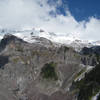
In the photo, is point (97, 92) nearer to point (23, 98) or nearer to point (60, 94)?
point (60, 94)

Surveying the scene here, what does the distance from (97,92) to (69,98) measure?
31.4 meters

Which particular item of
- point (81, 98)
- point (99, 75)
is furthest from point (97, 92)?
point (99, 75)

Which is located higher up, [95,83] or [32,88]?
[95,83]

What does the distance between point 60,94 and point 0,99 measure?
169 feet

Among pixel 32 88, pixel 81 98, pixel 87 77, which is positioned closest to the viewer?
pixel 81 98

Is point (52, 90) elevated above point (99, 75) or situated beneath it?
situated beneath

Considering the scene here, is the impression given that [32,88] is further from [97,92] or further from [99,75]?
[97,92]

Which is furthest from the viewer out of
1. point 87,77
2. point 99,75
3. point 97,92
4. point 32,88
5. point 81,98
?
point 32,88

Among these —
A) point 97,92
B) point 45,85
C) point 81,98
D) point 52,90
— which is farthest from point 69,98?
point 45,85

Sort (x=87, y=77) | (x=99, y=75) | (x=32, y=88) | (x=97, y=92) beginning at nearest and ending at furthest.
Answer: (x=97, y=92)
(x=99, y=75)
(x=87, y=77)
(x=32, y=88)

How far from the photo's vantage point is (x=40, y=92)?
181 meters

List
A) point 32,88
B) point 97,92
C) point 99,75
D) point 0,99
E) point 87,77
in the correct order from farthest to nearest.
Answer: point 32,88, point 0,99, point 87,77, point 99,75, point 97,92

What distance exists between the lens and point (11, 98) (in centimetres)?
18238

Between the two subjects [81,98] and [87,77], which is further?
[87,77]
